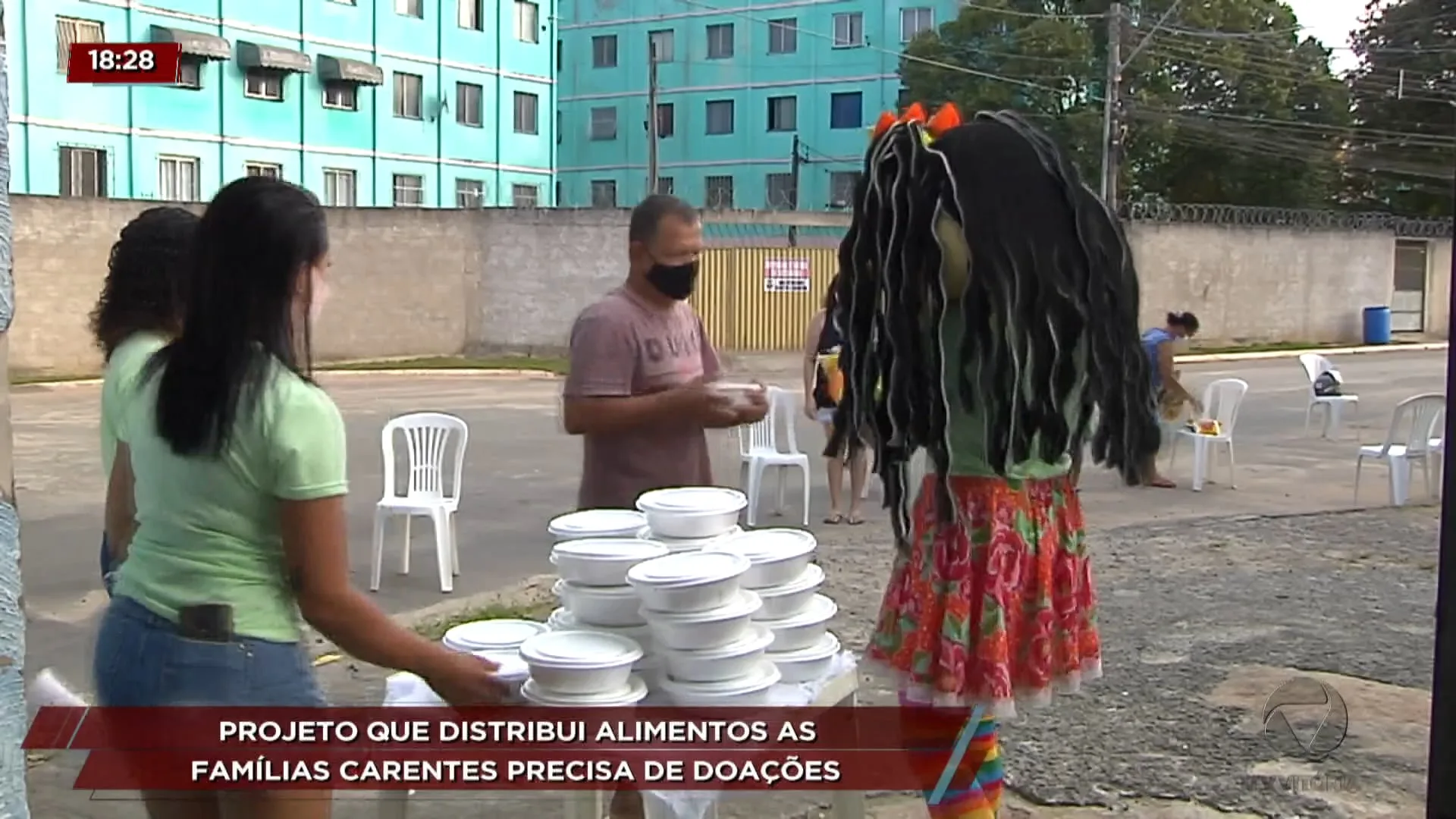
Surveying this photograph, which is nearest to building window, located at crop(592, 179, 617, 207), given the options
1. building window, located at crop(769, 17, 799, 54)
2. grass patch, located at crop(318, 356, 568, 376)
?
grass patch, located at crop(318, 356, 568, 376)

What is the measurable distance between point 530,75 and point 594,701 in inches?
149

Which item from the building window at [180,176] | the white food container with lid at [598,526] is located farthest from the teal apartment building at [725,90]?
the white food container with lid at [598,526]

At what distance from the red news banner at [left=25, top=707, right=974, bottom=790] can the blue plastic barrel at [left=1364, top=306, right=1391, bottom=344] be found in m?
23.8

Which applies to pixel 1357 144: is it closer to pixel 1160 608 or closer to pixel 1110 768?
pixel 1110 768

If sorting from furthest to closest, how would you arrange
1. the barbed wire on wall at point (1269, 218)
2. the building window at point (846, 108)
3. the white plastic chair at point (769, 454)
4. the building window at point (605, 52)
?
the barbed wire on wall at point (1269, 218), the building window at point (605, 52), the building window at point (846, 108), the white plastic chair at point (769, 454)

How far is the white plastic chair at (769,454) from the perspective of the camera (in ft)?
24.0

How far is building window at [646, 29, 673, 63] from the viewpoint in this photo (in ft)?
45.6

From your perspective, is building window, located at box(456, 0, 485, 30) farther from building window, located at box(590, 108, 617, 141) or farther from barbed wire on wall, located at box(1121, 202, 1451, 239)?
barbed wire on wall, located at box(1121, 202, 1451, 239)

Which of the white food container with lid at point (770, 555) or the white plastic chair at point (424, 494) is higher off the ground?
the white food container with lid at point (770, 555)

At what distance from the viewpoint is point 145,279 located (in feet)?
7.99

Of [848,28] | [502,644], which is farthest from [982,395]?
[848,28]

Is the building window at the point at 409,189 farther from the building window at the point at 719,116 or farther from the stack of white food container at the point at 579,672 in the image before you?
the building window at the point at 719,116

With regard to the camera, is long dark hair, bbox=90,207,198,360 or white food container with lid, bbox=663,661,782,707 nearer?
white food container with lid, bbox=663,661,782,707

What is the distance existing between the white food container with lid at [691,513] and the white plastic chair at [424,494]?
138 inches
